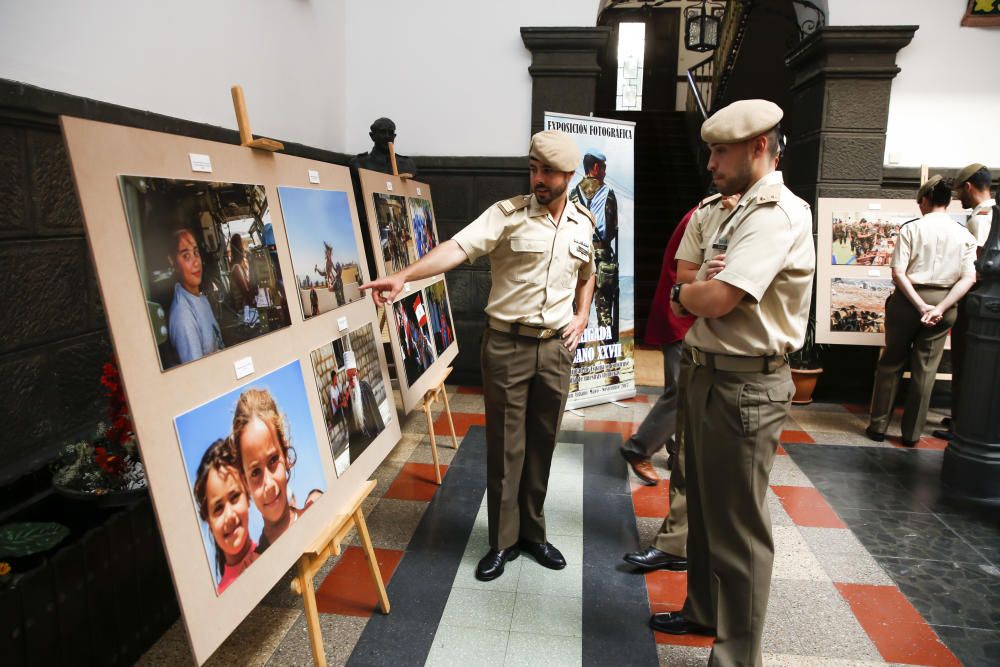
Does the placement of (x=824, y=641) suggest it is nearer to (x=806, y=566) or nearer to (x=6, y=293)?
(x=806, y=566)

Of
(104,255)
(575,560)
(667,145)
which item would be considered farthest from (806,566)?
(667,145)

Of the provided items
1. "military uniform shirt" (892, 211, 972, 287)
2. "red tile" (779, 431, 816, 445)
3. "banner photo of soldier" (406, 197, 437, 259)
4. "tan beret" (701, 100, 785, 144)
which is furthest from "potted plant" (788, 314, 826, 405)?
"tan beret" (701, 100, 785, 144)

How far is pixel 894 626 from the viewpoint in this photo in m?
2.13

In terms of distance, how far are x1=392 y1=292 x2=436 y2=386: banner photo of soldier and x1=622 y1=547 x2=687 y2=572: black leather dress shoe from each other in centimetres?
122

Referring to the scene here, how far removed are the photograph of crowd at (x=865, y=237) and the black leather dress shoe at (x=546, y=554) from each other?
11.0ft

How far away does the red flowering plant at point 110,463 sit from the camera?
6.09 ft

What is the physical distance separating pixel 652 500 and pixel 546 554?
0.82m

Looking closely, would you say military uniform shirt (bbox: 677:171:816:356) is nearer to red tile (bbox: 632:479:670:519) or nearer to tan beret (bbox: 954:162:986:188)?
red tile (bbox: 632:479:670:519)

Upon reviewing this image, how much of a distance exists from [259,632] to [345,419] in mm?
767

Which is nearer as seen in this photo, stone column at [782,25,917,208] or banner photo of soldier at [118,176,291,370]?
banner photo of soldier at [118,176,291,370]

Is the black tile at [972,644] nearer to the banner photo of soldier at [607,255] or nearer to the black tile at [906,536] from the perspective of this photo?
the black tile at [906,536]

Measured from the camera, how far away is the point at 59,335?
2020mm

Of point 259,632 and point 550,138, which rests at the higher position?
point 550,138

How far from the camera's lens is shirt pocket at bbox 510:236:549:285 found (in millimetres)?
2189
